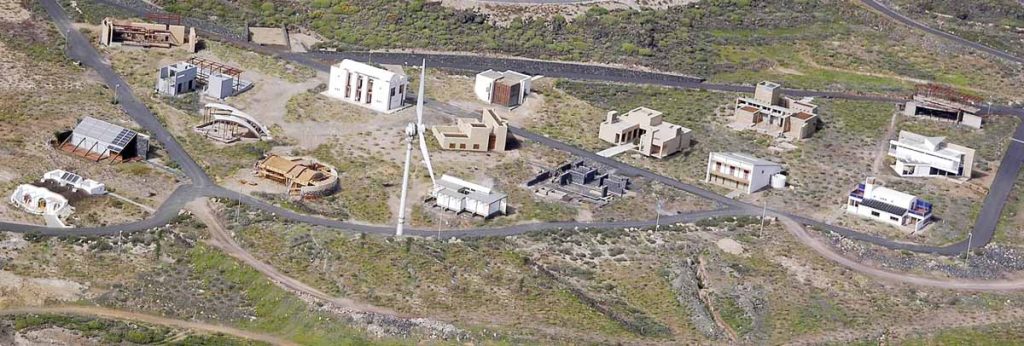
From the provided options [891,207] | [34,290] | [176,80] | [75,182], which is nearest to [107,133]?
[75,182]

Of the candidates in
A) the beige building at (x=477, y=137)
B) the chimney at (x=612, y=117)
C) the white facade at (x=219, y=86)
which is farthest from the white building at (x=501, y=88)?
the white facade at (x=219, y=86)

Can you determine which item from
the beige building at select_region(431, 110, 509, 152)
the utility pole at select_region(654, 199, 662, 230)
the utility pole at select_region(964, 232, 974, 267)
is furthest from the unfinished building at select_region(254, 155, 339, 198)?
the utility pole at select_region(964, 232, 974, 267)

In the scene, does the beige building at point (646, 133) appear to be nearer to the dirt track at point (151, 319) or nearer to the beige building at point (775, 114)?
the beige building at point (775, 114)

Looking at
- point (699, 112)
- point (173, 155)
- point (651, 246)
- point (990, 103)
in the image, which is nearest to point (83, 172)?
point (173, 155)

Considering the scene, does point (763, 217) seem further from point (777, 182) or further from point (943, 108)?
point (943, 108)

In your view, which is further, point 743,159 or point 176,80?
point 176,80

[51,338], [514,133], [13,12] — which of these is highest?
[13,12]
